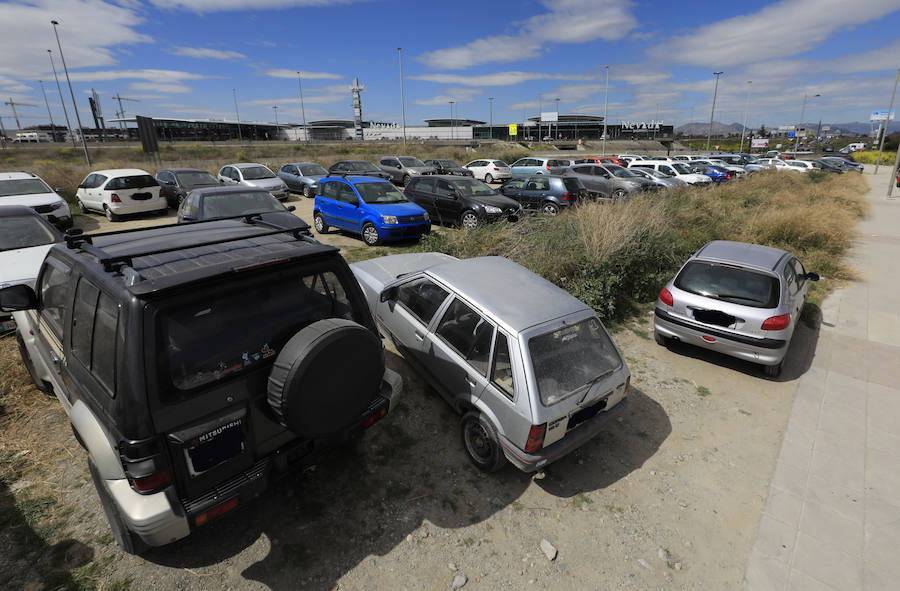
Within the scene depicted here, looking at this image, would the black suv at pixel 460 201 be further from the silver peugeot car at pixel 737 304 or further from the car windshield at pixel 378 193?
the silver peugeot car at pixel 737 304

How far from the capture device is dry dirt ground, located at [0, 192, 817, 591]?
2891 millimetres

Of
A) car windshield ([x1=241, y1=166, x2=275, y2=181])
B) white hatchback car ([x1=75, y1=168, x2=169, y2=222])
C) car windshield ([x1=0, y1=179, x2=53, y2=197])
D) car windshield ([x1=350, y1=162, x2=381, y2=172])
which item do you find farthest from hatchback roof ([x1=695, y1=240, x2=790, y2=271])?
car windshield ([x1=350, y1=162, x2=381, y2=172])

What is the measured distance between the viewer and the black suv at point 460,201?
38.3 ft

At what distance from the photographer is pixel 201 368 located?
7.76 ft

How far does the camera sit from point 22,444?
12.6ft

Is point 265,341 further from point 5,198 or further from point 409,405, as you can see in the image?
point 5,198

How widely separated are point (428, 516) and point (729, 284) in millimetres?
4962

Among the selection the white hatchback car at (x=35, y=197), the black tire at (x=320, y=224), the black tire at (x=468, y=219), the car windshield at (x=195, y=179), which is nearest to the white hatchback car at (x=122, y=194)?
the car windshield at (x=195, y=179)

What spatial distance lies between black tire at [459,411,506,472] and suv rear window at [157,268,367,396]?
67.0 inches

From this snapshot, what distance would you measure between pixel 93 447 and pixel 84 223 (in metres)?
14.4

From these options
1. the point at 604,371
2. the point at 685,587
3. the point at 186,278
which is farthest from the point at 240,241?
the point at 685,587

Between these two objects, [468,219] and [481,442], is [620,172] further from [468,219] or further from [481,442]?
[481,442]

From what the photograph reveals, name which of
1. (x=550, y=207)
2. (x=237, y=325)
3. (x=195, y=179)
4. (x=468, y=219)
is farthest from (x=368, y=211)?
(x=237, y=325)

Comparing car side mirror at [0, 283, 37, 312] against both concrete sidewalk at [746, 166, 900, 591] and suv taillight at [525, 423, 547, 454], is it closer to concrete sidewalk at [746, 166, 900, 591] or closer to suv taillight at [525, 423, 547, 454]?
suv taillight at [525, 423, 547, 454]
